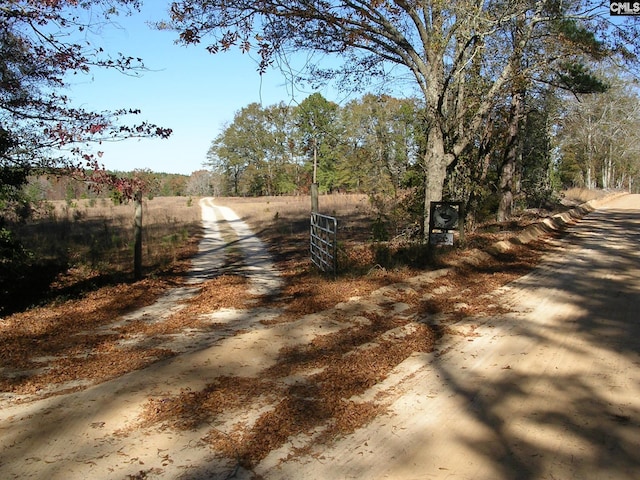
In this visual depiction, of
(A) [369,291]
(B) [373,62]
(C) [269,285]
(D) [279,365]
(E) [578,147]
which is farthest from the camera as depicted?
(E) [578,147]

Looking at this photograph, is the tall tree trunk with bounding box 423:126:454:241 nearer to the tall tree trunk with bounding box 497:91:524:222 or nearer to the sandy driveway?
the sandy driveway

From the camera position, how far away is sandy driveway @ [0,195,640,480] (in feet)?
10.6

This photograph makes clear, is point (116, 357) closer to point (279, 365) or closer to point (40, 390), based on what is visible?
point (40, 390)

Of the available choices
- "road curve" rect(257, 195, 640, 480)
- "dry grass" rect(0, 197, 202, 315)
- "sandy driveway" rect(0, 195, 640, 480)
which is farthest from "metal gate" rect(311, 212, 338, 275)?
"dry grass" rect(0, 197, 202, 315)

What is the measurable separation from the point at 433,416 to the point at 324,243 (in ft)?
21.5

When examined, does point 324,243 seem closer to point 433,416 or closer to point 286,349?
point 286,349

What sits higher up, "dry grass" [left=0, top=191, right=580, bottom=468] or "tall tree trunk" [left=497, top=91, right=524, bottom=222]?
"tall tree trunk" [left=497, top=91, right=524, bottom=222]

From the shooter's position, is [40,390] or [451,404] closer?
[451,404]

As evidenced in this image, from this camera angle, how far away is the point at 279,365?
5109 millimetres

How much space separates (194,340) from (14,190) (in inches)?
276

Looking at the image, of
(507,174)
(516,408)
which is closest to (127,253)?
(507,174)

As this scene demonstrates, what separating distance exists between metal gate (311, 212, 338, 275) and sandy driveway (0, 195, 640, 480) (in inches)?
114

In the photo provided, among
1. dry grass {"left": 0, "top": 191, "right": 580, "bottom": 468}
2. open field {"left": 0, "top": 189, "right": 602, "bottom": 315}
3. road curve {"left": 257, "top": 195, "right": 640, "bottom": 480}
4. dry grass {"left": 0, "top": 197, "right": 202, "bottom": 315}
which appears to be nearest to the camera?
road curve {"left": 257, "top": 195, "right": 640, "bottom": 480}

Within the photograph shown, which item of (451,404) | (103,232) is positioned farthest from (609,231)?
(103,232)
